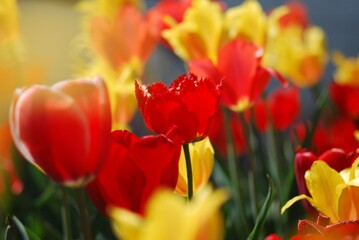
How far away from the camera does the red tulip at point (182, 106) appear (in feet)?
1.55

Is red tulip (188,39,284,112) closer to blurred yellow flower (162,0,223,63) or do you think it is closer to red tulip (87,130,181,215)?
blurred yellow flower (162,0,223,63)

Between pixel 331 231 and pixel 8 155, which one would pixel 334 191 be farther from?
pixel 8 155

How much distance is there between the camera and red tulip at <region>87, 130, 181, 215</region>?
444 millimetres

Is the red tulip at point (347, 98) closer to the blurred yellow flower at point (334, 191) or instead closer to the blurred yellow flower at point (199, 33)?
the blurred yellow flower at point (199, 33)

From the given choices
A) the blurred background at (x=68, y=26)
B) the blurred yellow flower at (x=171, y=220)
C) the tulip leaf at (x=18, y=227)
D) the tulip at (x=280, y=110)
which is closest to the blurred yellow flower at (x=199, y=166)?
the tulip leaf at (x=18, y=227)

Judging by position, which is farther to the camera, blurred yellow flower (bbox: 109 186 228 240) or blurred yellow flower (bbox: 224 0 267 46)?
blurred yellow flower (bbox: 224 0 267 46)

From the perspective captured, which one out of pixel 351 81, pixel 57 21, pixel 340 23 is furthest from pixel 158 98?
pixel 340 23

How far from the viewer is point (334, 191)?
46 cm

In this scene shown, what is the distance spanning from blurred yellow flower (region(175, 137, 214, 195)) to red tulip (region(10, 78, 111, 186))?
3.4 inches

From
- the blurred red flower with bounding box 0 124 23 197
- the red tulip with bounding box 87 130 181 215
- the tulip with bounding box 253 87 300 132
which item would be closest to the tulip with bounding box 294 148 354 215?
the red tulip with bounding box 87 130 181 215

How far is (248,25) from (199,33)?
0.06 m

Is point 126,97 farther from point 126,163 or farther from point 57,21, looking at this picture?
point 57,21

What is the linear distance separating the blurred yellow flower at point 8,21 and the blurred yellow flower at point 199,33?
0.55 ft

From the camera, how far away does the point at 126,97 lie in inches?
29.5
